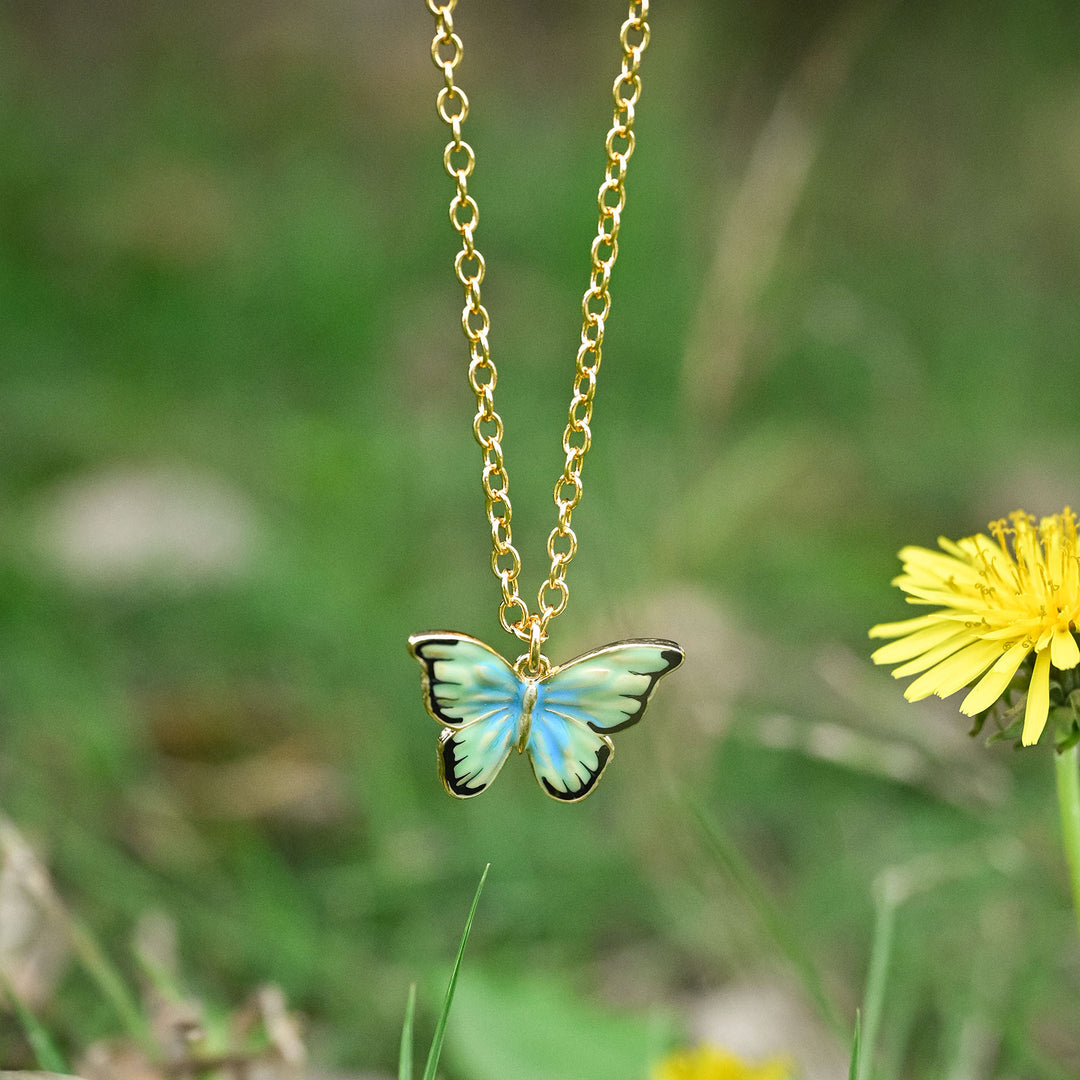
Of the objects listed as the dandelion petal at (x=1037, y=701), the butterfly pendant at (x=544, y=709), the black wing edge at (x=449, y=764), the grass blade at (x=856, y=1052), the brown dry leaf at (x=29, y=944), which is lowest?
the brown dry leaf at (x=29, y=944)

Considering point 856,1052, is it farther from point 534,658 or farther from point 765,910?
point 534,658

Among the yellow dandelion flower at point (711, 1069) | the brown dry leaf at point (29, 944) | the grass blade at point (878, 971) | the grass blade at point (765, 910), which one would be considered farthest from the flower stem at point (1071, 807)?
the brown dry leaf at point (29, 944)

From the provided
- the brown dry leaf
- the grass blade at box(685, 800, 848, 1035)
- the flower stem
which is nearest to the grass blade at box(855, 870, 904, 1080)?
the grass blade at box(685, 800, 848, 1035)

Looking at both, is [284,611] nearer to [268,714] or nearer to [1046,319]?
[268,714]

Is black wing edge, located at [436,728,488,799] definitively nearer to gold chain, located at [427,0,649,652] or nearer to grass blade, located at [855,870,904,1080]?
gold chain, located at [427,0,649,652]

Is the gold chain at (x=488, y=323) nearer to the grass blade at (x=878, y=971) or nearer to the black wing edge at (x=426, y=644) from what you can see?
the black wing edge at (x=426, y=644)

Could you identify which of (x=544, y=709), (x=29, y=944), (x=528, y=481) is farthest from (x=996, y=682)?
(x=528, y=481)
